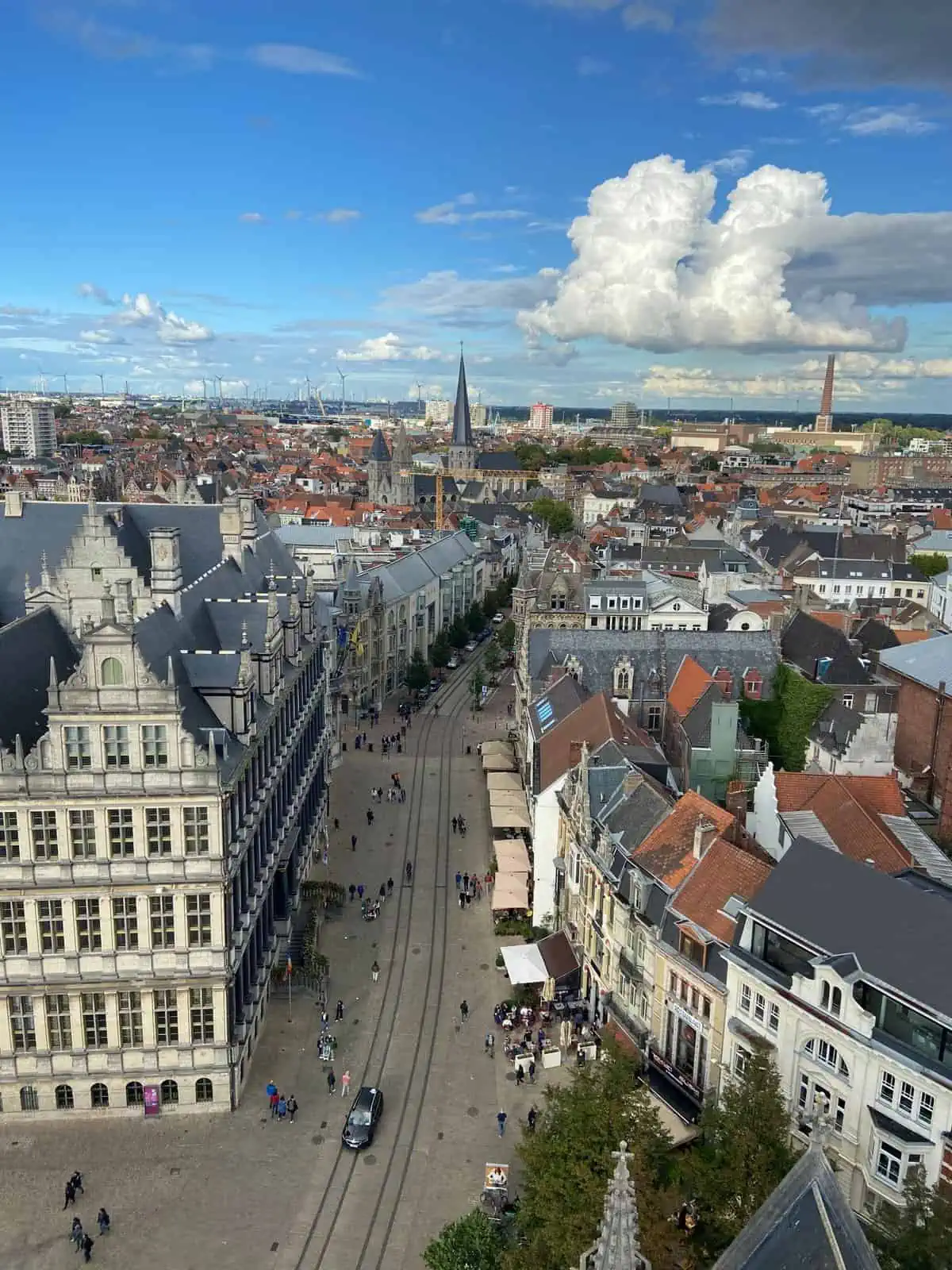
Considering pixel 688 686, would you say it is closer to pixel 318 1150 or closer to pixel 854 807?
pixel 854 807

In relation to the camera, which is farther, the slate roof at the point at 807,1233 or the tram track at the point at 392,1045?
the tram track at the point at 392,1045

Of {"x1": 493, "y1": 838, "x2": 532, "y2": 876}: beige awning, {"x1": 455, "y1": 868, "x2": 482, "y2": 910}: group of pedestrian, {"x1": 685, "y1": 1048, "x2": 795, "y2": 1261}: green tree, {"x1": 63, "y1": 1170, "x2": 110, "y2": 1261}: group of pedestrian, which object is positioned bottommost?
{"x1": 63, "y1": 1170, "x2": 110, "y2": 1261}: group of pedestrian

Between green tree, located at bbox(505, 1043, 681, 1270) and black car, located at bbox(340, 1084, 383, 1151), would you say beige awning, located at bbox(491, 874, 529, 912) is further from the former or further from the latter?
green tree, located at bbox(505, 1043, 681, 1270)

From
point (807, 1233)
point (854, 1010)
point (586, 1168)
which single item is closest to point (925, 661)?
point (854, 1010)

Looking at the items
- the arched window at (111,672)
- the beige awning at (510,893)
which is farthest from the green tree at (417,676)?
the arched window at (111,672)

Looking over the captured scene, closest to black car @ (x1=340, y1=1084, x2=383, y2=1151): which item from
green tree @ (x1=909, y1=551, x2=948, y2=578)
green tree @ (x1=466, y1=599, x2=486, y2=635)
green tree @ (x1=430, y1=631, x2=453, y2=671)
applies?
green tree @ (x1=430, y1=631, x2=453, y2=671)

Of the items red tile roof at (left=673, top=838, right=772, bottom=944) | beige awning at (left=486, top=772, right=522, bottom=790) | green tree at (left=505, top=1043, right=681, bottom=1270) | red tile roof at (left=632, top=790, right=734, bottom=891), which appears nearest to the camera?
green tree at (left=505, top=1043, right=681, bottom=1270)

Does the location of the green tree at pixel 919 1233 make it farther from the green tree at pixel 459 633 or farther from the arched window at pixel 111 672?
the green tree at pixel 459 633
